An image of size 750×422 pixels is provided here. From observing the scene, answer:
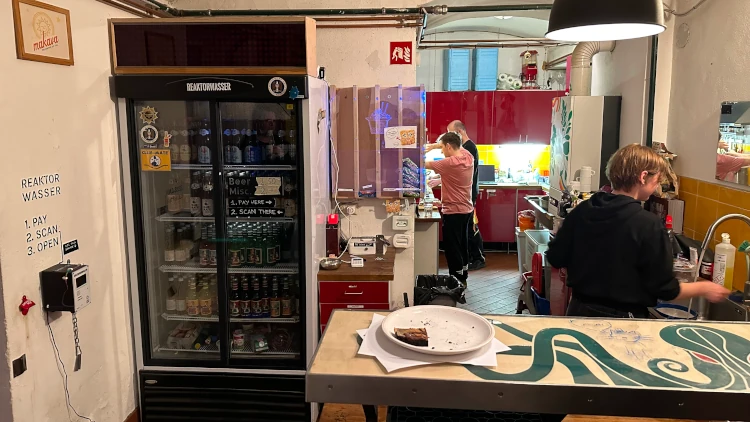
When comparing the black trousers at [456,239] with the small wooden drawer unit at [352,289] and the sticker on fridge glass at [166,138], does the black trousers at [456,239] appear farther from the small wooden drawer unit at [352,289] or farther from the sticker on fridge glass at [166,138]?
the sticker on fridge glass at [166,138]

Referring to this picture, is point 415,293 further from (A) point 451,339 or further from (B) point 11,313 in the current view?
(B) point 11,313

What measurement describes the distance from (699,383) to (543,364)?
44cm

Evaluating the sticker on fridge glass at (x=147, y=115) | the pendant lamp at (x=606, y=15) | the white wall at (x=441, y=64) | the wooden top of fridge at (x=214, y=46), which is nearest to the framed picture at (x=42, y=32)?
the wooden top of fridge at (x=214, y=46)

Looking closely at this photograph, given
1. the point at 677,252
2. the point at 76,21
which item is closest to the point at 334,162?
the point at 76,21

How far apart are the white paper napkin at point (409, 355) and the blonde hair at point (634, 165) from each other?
111cm

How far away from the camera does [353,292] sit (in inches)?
142

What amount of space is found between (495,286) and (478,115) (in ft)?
8.52

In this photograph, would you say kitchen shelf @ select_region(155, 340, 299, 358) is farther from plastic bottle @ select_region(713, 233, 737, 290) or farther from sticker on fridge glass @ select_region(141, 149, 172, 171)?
plastic bottle @ select_region(713, 233, 737, 290)

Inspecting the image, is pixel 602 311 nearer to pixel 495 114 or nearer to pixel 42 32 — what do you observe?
pixel 42 32

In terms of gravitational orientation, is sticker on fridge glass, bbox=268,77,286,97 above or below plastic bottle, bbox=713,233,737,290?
above

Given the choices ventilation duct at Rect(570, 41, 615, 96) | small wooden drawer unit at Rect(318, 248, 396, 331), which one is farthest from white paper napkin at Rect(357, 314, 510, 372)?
ventilation duct at Rect(570, 41, 615, 96)

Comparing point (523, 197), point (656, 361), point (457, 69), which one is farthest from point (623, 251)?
point (457, 69)

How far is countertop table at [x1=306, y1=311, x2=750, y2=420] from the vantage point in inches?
62.8

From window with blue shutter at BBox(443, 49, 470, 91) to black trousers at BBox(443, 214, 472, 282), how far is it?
2901 millimetres
